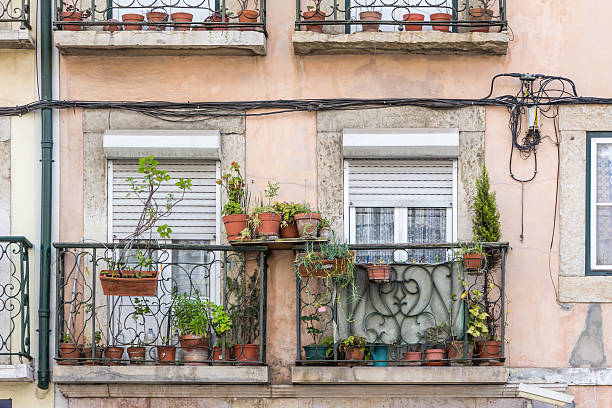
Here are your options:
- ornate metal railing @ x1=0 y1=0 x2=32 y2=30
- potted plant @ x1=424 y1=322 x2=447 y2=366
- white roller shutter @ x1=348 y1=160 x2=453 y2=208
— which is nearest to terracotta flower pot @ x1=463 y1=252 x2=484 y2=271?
potted plant @ x1=424 y1=322 x2=447 y2=366

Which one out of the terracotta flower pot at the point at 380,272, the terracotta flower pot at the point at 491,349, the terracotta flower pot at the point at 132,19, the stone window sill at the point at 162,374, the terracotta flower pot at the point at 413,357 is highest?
the terracotta flower pot at the point at 132,19

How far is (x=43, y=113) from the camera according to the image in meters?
13.3

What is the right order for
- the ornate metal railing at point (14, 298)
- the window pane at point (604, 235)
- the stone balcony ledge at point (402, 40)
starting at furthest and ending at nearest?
1. the window pane at point (604, 235)
2. the stone balcony ledge at point (402, 40)
3. the ornate metal railing at point (14, 298)

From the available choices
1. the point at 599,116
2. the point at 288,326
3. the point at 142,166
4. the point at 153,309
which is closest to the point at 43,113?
the point at 142,166

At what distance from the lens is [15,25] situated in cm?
1350

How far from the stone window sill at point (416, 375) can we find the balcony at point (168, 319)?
2.28 feet

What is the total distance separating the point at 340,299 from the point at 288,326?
0.62m

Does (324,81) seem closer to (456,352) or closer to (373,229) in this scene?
(373,229)

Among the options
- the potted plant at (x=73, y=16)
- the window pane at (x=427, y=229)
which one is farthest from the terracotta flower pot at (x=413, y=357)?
the potted plant at (x=73, y=16)

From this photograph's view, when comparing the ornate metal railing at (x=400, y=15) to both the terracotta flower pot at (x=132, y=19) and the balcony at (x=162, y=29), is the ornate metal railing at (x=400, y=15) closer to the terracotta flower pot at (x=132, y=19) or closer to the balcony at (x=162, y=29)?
the balcony at (x=162, y=29)

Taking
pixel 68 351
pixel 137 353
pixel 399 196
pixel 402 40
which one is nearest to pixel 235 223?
pixel 137 353

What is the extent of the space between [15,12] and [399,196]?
3993mm

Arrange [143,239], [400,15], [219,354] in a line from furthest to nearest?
[400,15], [143,239], [219,354]

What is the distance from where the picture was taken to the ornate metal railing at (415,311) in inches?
500
